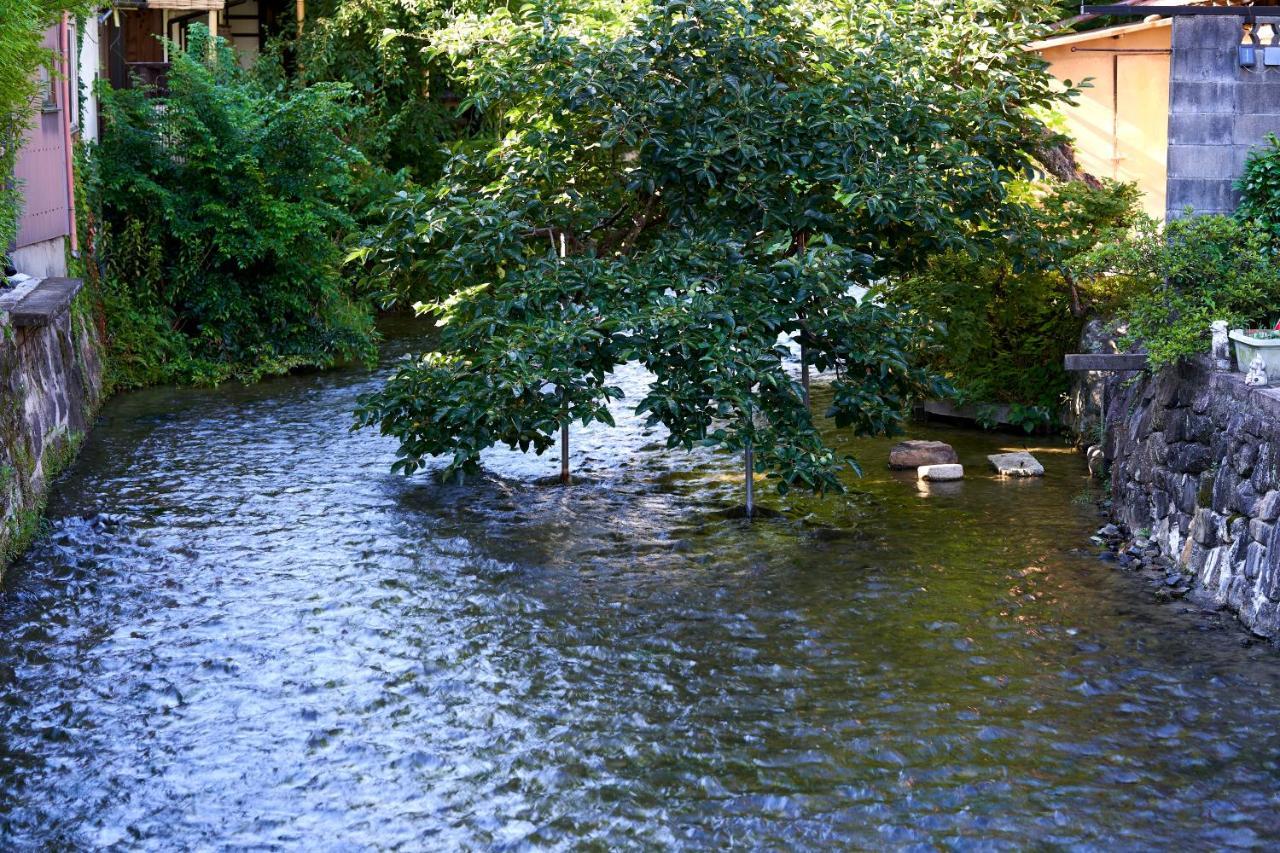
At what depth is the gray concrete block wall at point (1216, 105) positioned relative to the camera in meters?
13.2

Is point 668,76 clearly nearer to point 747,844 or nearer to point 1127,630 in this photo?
point 1127,630

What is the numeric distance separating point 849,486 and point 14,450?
26.4 ft

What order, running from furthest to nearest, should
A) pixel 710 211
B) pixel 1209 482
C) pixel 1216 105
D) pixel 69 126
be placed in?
pixel 69 126, pixel 710 211, pixel 1216 105, pixel 1209 482

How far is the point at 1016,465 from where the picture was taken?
15.8 meters

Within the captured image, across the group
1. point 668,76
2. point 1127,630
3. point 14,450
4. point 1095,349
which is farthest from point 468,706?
point 1095,349

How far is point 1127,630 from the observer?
10711 millimetres

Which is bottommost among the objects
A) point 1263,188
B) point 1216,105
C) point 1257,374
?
point 1257,374

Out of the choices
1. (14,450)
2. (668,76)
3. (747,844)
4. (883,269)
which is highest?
(668,76)

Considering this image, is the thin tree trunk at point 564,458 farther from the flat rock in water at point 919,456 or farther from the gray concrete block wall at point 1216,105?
the gray concrete block wall at point 1216,105

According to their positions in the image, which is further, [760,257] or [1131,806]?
[760,257]

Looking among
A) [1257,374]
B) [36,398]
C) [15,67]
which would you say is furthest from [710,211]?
[36,398]

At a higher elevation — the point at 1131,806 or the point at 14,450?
the point at 14,450

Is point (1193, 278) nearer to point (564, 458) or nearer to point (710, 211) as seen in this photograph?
point (710, 211)

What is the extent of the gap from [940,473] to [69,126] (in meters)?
12.3
